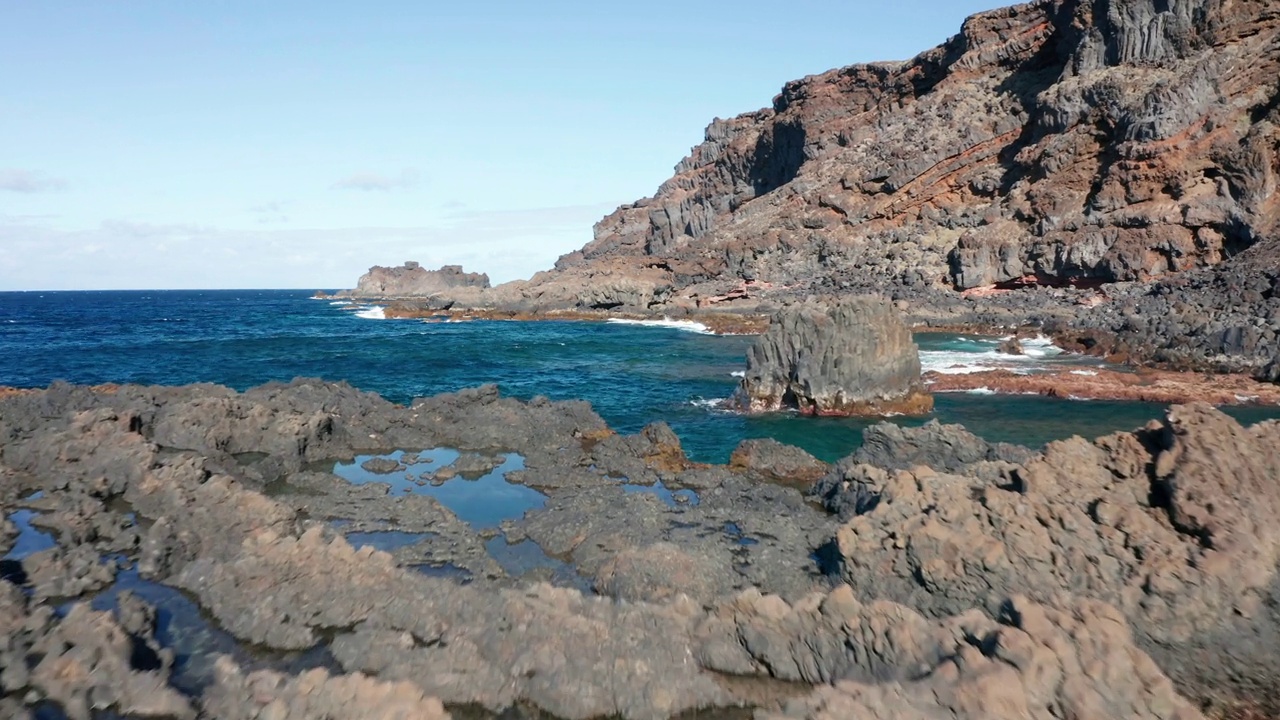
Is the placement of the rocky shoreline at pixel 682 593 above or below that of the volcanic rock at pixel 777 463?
above

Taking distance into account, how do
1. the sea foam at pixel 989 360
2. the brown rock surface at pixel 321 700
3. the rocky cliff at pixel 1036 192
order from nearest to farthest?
the brown rock surface at pixel 321 700
the sea foam at pixel 989 360
the rocky cliff at pixel 1036 192

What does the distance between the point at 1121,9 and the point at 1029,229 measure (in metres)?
19.9

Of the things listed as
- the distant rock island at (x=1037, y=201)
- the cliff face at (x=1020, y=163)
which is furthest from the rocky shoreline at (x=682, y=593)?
the cliff face at (x=1020, y=163)

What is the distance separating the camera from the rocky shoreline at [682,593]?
658cm

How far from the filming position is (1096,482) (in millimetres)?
10047

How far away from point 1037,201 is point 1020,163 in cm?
783

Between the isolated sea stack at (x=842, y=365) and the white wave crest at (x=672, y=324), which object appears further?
the white wave crest at (x=672, y=324)

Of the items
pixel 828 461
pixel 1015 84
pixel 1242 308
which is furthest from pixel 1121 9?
pixel 828 461

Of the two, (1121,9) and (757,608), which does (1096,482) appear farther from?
(1121,9)

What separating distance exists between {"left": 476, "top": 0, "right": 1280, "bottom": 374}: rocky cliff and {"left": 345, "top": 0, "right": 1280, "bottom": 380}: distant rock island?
178 millimetres

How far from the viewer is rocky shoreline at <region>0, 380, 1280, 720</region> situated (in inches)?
259

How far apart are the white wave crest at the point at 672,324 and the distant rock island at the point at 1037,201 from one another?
3293mm

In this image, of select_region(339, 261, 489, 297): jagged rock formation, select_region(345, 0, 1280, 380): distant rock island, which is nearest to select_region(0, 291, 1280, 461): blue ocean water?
select_region(345, 0, 1280, 380): distant rock island

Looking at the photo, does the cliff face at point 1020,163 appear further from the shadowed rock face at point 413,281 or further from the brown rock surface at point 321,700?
the brown rock surface at point 321,700
